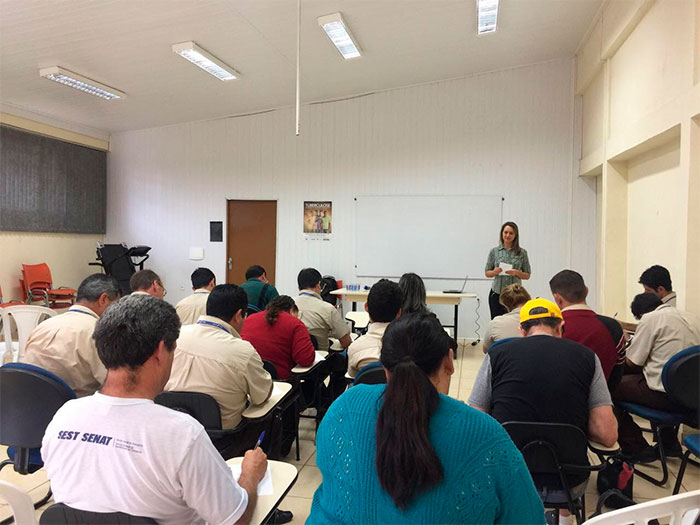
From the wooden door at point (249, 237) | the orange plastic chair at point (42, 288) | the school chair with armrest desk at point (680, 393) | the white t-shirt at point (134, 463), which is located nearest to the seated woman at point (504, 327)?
the school chair with armrest desk at point (680, 393)

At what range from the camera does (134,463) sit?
1.12 meters

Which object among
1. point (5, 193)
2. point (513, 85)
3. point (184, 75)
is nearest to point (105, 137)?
point (5, 193)

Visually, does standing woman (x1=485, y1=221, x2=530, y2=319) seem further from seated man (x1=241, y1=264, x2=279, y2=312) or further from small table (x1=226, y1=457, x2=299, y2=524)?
small table (x1=226, y1=457, x2=299, y2=524)

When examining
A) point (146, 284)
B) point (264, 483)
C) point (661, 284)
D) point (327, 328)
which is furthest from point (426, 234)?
point (264, 483)

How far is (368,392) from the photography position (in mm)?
1042

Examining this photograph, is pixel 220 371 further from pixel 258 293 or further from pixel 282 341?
pixel 258 293

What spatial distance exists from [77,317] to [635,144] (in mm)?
5066

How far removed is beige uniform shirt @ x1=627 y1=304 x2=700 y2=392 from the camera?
282 centimetres

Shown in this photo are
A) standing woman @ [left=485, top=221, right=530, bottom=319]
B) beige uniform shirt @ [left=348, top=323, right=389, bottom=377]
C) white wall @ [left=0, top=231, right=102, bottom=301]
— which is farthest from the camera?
white wall @ [left=0, top=231, right=102, bottom=301]

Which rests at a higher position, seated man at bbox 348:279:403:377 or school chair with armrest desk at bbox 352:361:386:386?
seated man at bbox 348:279:403:377

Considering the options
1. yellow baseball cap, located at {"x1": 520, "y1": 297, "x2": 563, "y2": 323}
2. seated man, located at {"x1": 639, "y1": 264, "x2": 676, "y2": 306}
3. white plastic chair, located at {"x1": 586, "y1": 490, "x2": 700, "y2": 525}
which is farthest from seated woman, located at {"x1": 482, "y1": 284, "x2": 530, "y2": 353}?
white plastic chair, located at {"x1": 586, "y1": 490, "x2": 700, "y2": 525}

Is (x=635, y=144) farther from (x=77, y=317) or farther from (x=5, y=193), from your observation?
(x=5, y=193)

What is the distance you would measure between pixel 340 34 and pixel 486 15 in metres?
1.71

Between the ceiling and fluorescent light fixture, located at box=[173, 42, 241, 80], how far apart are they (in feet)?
0.27
